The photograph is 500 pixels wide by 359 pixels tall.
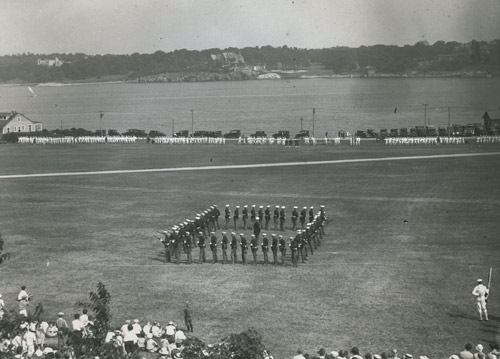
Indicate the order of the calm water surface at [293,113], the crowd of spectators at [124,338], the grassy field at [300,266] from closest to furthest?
the crowd of spectators at [124,338], the grassy field at [300,266], the calm water surface at [293,113]

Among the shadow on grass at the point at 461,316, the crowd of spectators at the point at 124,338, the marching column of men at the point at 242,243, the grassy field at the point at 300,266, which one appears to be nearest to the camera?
the crowd of spectators at the point at 124,338

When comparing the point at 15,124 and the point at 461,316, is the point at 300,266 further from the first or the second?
the point at 15,124

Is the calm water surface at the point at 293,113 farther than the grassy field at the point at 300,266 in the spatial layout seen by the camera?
Yes

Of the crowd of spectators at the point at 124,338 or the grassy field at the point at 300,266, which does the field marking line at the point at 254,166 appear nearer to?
the grassy field at the point at 300,266

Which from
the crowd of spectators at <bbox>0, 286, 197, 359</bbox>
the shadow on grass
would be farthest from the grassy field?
the crowd of spectators at <bbox>0, 286, 197, 359</bbox>

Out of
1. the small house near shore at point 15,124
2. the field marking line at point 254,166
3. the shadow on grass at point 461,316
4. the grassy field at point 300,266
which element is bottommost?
the shadow on grass at point 461,316

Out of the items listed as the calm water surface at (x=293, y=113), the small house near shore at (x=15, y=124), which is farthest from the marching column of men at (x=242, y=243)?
the calm water surface at (x=293, y=113)

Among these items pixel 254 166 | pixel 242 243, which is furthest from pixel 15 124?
pixel 242 243
